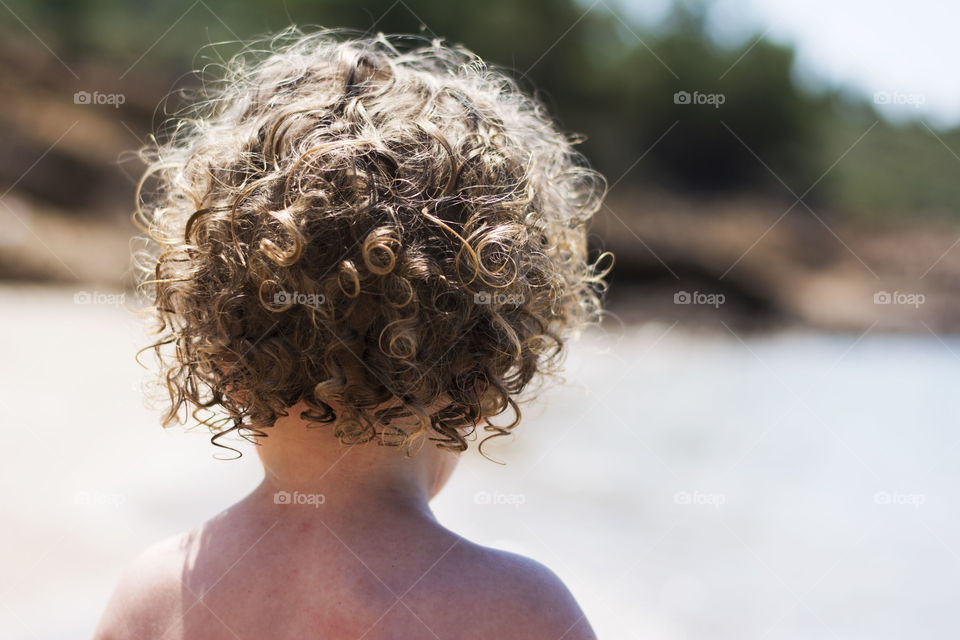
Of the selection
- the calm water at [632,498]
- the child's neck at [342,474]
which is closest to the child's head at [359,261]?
the child's neck at [342,474]

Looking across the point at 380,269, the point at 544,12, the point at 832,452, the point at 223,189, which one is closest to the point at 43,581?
the point at 223,189

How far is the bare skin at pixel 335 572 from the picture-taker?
1130 millimetres

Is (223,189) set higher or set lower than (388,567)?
higher

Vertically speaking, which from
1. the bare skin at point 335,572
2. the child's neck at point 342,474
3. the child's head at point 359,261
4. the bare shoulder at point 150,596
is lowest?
the bare shoulder at point 150,596

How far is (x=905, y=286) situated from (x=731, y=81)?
650cm

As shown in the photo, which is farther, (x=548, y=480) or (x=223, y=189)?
(x=548, y=480)

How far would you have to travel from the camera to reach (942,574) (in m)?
4.22

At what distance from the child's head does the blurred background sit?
53cm

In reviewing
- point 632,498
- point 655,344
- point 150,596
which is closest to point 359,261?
point 150,596

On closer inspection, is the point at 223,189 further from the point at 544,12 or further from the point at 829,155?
the point at 829,155

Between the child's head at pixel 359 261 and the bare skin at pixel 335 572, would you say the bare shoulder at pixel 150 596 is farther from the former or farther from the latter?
the child's head at pixel 359 261

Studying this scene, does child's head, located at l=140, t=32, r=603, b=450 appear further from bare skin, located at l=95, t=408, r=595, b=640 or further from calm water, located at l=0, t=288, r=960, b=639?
calm water, located at l=0, t=288, r=960, b=639

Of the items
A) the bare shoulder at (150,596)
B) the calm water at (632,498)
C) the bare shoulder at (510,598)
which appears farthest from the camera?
the calm water at (632,498)

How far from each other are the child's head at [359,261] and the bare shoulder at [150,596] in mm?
234
